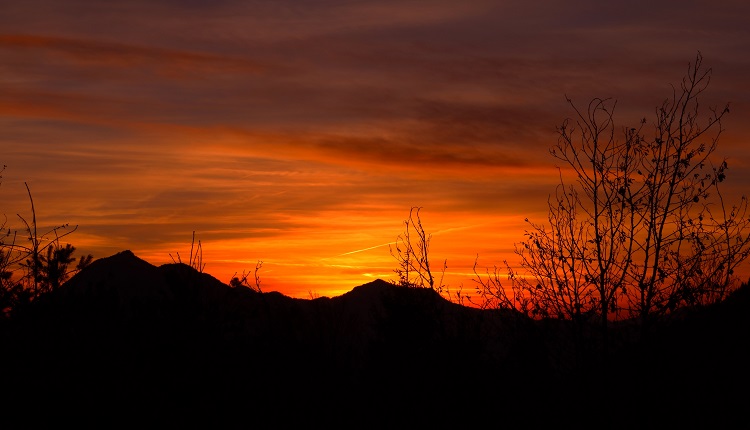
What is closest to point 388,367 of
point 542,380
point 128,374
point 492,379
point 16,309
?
point 492,379

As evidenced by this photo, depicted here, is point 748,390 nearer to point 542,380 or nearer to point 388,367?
point 542,380

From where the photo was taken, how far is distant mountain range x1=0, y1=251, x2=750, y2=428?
10.3 m

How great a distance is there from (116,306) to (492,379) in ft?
22.7

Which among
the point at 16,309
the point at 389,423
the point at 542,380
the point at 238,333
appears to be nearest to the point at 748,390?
the point at 542,380

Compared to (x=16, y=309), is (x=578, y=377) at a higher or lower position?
lower

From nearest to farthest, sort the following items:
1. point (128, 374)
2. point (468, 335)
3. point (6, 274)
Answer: point (128, 374), point (6, 274), point (468, 335)

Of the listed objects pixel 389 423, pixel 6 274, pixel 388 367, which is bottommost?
pixel 389 423

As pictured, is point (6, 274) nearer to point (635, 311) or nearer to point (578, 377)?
point (578, 377)

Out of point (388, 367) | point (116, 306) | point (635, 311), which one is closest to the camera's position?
point (116, 306)

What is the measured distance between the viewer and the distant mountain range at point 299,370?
1034cm

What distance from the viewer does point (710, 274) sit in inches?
554

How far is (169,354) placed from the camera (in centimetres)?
1114

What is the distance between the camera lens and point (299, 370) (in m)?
13.1

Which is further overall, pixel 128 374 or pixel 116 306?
pixel 116 306
